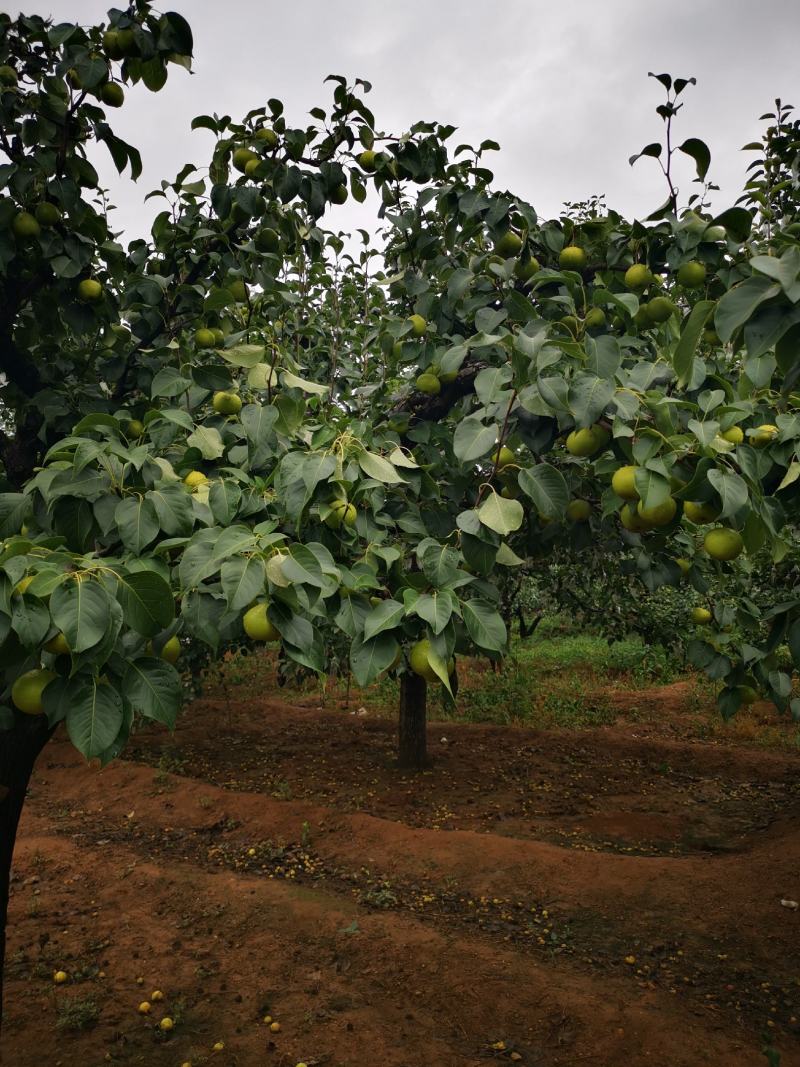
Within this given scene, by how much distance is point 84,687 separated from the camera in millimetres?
1392

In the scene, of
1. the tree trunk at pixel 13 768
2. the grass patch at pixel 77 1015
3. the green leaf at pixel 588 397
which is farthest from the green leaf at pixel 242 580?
the grass patch at pixel 77 1015

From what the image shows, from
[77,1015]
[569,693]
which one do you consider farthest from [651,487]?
[569,693]

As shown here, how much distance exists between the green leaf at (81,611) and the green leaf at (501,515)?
88cm

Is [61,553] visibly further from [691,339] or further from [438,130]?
[438,130]

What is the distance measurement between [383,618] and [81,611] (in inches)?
24.1

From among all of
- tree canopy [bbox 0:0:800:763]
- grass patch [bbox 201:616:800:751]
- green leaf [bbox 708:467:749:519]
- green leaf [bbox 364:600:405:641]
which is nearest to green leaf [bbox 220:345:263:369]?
tree canopy [bbox 0:0:800:763]

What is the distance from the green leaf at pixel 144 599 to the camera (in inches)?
54.1

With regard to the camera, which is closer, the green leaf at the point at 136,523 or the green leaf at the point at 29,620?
the green leaf at the point at 29,620

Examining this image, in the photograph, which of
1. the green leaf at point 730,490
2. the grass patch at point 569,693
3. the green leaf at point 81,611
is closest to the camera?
the green leaf at point 81,611

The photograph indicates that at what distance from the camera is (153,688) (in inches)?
56.4

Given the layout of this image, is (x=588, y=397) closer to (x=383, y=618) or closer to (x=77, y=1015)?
(x=383, y=618)

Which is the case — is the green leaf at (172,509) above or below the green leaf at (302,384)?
below

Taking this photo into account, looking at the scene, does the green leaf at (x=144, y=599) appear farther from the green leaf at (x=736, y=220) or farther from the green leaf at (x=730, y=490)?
the green leaf at (x=736, y=220)

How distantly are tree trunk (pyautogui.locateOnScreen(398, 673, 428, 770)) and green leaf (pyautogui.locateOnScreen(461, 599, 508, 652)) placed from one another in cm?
552
